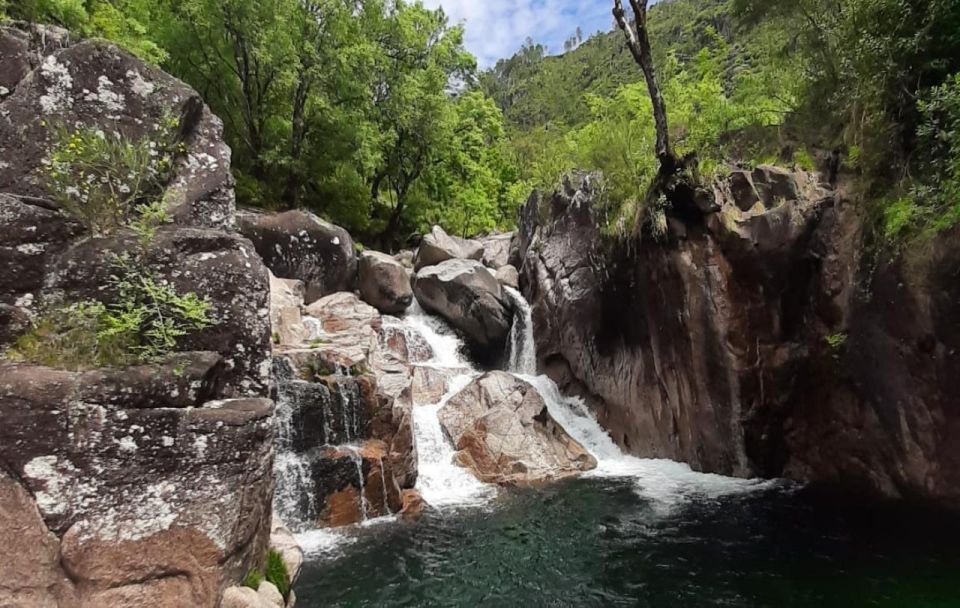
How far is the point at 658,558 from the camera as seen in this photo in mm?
8664

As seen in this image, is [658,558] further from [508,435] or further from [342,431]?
[342,431]

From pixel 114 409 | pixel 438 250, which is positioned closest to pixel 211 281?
pixel 114 409

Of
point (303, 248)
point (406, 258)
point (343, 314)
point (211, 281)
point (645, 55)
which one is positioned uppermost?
point (645, 55)

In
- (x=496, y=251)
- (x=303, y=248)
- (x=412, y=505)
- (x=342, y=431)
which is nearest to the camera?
(x=412, y=505)

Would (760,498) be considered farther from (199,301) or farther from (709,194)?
(199,301)

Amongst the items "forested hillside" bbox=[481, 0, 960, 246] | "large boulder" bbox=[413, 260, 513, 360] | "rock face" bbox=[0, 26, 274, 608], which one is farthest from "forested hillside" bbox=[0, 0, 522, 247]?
"rock face" bbox=[0, 26, 274, 608]

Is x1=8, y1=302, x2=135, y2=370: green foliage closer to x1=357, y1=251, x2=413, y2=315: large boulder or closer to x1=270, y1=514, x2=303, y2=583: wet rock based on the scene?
x1=270, y1=514, x2=303, y2=583: wet rock

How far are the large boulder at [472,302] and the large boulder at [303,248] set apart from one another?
3.34 meters

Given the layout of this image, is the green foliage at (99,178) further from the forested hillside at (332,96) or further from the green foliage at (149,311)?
the forested hillside at (332,96)

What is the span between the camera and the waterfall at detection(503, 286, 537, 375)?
18781 millimetres

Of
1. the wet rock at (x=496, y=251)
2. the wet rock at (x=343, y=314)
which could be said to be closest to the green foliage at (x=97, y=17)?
the wet rock at (x=343, y=314)

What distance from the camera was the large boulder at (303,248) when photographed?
17953mm

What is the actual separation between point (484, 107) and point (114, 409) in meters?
31.2

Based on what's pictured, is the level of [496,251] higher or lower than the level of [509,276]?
higher
